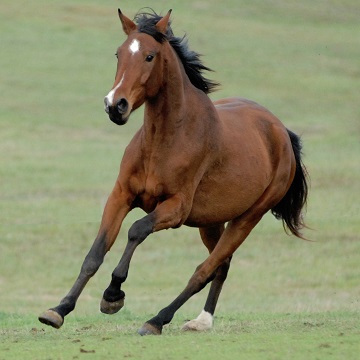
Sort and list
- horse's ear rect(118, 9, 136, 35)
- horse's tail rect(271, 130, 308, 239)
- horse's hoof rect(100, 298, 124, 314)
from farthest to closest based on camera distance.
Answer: horse's tail rect(271, 130, 308, 239) → horse's ear rect(118, 9, 136, 35) → horse's hoof rect(100, 298, 124, 314)

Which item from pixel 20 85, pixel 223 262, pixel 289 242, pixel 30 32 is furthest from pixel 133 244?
pixel 30 32

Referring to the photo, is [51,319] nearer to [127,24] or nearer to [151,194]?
[151,194]

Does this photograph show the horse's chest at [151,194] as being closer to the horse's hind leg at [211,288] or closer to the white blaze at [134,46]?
the white blaze at [134,46]

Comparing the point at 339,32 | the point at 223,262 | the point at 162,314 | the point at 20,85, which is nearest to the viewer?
the point at 162,314

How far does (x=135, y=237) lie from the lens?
8672 mm

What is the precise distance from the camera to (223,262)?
10.4 m

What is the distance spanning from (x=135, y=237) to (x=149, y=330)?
0.77 metres

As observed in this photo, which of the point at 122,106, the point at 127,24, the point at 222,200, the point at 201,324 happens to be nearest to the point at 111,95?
the point at 122,106

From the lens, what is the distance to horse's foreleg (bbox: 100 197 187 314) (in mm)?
8602

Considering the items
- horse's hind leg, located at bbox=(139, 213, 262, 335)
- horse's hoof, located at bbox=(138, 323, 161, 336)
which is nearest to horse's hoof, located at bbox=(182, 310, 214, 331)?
horse's hind leg, located at bbox=(139, 213, 262, 335)

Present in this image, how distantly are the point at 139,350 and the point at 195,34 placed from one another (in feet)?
126

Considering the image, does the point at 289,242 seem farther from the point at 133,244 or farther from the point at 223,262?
the point at 133,244

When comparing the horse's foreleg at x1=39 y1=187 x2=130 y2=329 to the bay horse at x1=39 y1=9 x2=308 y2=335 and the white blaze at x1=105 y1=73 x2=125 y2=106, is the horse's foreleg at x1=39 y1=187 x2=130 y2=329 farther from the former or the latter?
the white blaze at x1=105 y1=73 x2=125 y2=106

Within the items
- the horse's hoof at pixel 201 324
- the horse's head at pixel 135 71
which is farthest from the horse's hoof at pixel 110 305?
the horse's head at pixel 135 71
